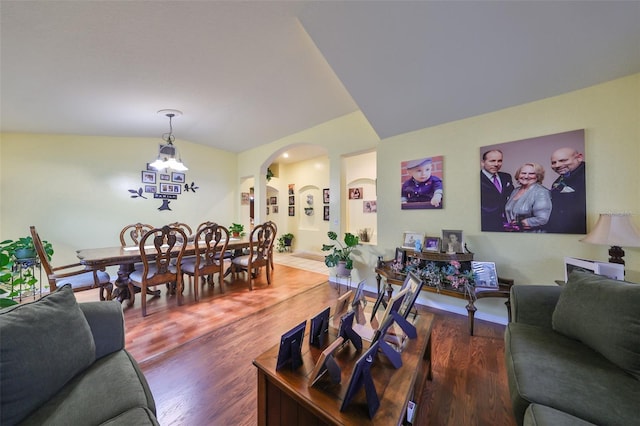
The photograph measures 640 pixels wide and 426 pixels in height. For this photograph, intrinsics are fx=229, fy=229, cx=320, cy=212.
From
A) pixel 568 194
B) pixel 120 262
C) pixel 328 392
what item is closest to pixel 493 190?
pixel 568 194

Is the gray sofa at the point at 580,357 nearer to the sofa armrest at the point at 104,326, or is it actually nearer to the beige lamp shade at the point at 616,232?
the beige lamp shade at the point at 616,232

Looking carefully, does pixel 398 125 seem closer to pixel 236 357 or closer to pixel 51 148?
pixel 236 357

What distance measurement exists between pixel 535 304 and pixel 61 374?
8.52 feet

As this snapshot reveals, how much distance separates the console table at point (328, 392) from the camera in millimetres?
859

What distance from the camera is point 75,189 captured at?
3766mm

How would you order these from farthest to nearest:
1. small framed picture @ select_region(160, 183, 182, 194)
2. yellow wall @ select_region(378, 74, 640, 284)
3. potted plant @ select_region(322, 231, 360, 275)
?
small framed picture @ select_region(160, 183, 182, 194), potted plant @ select_region(322, 231, 360, 275), yellow wall @ select_region(378, 74, 640, 284)

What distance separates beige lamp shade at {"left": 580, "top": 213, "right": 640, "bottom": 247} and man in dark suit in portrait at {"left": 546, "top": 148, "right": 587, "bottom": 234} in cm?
26

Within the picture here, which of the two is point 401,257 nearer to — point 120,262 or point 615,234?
point 615,234

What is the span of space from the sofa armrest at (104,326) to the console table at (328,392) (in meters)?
0.80

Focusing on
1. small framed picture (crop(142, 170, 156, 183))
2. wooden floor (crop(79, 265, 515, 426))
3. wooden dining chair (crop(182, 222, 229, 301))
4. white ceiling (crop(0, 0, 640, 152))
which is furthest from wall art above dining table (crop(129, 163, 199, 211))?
wooden floor (crop(79, 265, 515, 426))

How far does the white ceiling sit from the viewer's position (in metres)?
1.68

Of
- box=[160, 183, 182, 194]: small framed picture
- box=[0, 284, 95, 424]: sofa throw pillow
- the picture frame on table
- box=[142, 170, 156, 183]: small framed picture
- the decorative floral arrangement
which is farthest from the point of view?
box=[160, 183, 182, 194]: small framed picture

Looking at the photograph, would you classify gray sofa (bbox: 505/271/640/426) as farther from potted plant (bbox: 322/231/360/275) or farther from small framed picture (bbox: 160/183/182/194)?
small framed picture (bbox: 160/183/182/194)

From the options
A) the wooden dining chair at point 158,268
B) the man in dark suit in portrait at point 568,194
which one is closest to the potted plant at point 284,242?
the wooden dining chair at point 158,268
